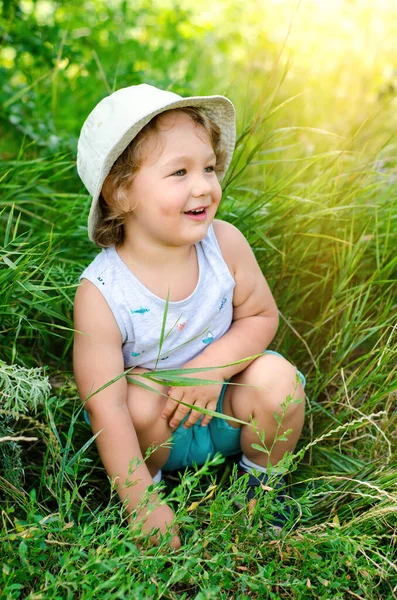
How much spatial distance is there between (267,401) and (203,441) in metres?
0.28

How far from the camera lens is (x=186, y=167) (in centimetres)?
183

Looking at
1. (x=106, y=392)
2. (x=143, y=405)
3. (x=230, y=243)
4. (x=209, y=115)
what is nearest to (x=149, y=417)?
(x=143, y=405)

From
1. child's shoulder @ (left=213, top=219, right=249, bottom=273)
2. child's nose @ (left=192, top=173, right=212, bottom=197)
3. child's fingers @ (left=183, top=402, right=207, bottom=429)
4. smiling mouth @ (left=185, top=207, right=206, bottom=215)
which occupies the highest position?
child's nose @ (left=192, top=173, right=212, bottom=197)

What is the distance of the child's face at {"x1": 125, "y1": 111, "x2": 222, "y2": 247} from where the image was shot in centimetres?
181

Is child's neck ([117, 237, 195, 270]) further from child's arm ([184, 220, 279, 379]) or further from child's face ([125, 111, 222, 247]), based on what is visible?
child's arm ([184, 220, 279, 379])

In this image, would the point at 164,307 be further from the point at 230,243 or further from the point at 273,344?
the point at 273,344

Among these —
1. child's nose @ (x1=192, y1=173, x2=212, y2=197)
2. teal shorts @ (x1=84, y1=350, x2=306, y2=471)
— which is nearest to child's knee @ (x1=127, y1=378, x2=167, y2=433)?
teal shorts @ (x1=84, y1=350, x2=306, y2=471)

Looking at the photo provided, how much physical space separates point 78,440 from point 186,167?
916 mm

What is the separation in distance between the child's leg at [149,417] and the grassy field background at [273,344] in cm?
16

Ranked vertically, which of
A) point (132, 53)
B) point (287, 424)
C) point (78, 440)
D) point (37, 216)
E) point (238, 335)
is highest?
point (132, 53)

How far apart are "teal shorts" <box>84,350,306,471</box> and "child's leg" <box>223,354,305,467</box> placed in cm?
3

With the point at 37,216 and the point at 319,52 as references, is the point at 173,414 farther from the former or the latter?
the point at 319,52

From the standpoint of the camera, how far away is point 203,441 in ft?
6.89

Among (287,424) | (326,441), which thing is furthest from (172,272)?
(326,441)
